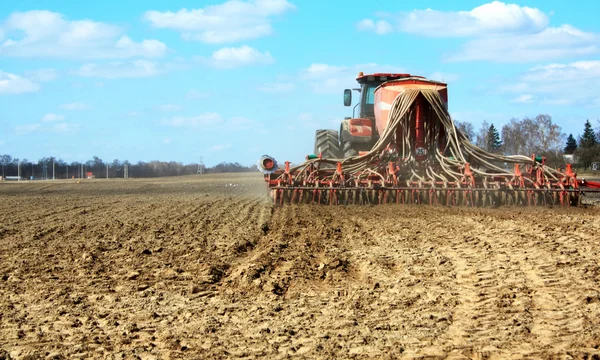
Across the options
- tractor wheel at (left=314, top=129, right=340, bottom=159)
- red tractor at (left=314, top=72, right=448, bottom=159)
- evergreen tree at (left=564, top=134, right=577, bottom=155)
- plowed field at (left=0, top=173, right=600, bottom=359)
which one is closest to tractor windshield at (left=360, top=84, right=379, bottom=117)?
red tractor at (left=314, top=72, right=448, bottom=159)

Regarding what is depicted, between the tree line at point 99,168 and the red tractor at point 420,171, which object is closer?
the red tractor at point 420,171

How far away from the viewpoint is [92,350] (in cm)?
402

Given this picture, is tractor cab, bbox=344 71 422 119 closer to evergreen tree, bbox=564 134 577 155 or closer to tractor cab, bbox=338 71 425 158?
tractor cab, bbox=338 71 425 158

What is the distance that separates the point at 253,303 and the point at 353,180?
883 centimetres

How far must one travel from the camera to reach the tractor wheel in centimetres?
1633

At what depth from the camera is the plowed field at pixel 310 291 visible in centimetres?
401

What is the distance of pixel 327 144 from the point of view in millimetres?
16469

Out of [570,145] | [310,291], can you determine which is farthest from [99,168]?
[310,291]

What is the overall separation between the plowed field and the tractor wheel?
6.15 meters

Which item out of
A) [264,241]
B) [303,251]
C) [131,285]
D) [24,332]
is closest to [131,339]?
[24,332]

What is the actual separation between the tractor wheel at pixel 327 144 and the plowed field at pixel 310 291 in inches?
242

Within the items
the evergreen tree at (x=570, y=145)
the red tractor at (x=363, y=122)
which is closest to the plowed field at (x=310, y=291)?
the red tractor at (x=363, y=122)

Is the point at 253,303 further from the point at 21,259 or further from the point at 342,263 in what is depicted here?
the point at 21,259

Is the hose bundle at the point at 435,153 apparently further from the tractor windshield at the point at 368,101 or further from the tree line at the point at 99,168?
the tree line at the point at 99,168
